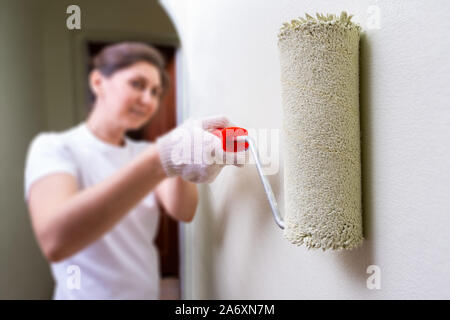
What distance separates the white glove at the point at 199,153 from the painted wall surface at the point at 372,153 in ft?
0.10

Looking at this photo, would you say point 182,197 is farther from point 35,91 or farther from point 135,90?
point 35,91

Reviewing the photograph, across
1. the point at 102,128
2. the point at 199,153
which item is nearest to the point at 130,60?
the point at 102,128

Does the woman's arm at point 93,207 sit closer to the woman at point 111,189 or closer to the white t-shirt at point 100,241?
the woman at point 111,189

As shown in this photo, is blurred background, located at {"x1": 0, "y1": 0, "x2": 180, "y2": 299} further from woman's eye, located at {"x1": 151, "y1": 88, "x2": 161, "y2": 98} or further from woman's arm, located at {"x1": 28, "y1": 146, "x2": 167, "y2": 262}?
woman's arm, located at {"x1": 28, "y1": 146, "x2": 167, "y2": 262}

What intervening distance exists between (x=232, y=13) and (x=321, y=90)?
0.22m

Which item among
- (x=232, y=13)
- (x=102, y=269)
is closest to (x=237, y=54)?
(x=232, y=13)

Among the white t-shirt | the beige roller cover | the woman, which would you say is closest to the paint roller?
the beige roller cover

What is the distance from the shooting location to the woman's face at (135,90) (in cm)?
73

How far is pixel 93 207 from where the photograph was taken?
49cm

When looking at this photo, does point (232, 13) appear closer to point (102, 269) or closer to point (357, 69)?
point (357, 69)

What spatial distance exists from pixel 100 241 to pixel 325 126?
66 cm

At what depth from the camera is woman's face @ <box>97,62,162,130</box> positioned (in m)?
0.73

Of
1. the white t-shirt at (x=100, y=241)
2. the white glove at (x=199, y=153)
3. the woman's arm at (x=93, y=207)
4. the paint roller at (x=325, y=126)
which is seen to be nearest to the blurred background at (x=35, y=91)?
the white t-shirt at (x=100, y=241)
